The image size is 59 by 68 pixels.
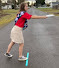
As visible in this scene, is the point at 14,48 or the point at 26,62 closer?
the point at 26,62

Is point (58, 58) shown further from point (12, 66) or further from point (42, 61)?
point (12, 66)

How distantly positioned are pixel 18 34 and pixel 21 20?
1.42ft

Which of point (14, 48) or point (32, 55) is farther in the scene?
point (14, 48)

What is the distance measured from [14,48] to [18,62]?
1794 mm

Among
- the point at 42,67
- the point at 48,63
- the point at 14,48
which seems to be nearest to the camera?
the point at 42,67

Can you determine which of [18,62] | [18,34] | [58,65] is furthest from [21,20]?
[58,65]

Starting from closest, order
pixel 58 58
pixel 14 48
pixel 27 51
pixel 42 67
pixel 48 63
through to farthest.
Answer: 1. pixel 42 67
2. pixel 48 63
3. pixel 58 58
4. pixel 27 51
5. pixel 14 48

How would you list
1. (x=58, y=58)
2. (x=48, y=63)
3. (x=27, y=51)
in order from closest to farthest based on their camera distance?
(x=48, y=63), (x=58, y=58), (x=27, y=51)

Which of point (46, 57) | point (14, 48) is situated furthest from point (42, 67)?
point (14, 48)

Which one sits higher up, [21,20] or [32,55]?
[21,20]

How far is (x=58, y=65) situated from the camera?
5.02 metres

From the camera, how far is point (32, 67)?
15.9 feet

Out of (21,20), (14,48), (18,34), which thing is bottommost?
(14,48)

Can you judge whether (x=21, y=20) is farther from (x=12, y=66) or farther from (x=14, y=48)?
(x=14, y=48)
